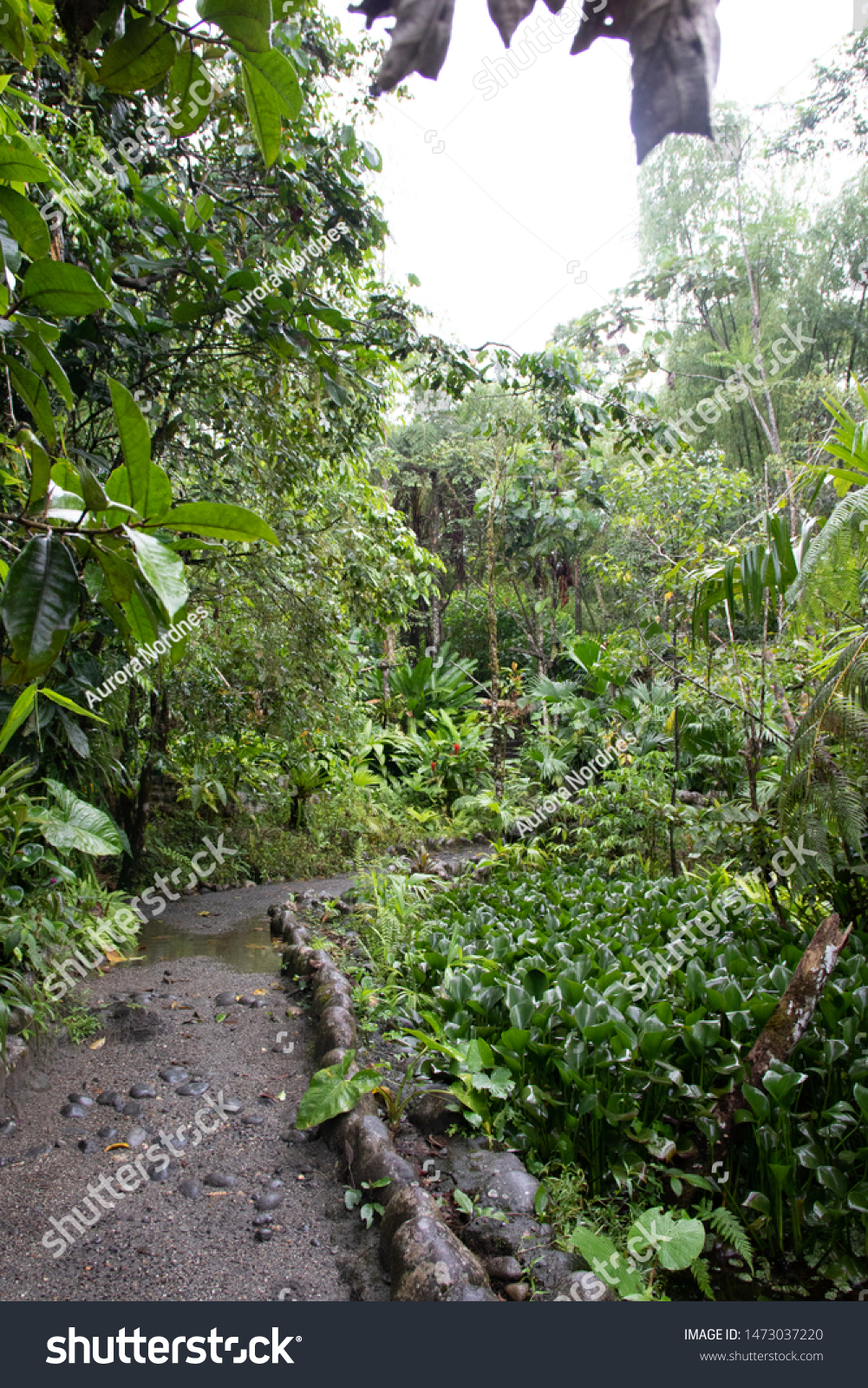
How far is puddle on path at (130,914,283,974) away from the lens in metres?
3.64

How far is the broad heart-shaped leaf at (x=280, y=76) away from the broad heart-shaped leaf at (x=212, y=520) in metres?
0.39

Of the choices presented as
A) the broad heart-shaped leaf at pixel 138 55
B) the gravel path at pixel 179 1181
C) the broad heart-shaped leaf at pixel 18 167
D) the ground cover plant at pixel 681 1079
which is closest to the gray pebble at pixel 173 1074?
the gravel path at pixel 179 1181

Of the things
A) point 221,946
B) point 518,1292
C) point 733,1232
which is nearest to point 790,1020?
point 733,1232

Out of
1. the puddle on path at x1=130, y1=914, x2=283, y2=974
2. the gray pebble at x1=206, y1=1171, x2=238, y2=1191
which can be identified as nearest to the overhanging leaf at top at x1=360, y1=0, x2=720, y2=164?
the gray pebble at x1=206, y1=1171, x2=238, y2=1191

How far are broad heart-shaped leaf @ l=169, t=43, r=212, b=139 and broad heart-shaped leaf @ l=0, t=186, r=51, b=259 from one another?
0.66 feet

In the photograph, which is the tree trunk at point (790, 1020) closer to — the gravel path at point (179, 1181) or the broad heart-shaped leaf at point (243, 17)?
the gravel path at point (179, 1181)

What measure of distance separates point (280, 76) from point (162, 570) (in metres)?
0.54

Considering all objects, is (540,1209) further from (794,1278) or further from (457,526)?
(457,526)

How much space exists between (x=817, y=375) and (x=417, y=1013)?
7954 millimetres

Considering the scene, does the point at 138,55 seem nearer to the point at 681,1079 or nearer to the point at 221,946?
the point at 681,1079

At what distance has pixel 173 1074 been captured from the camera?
2449mm

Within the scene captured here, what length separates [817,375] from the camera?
760cm

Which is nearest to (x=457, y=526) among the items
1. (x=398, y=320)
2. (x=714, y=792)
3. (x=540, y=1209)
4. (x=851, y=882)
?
(x=714, y=792)
